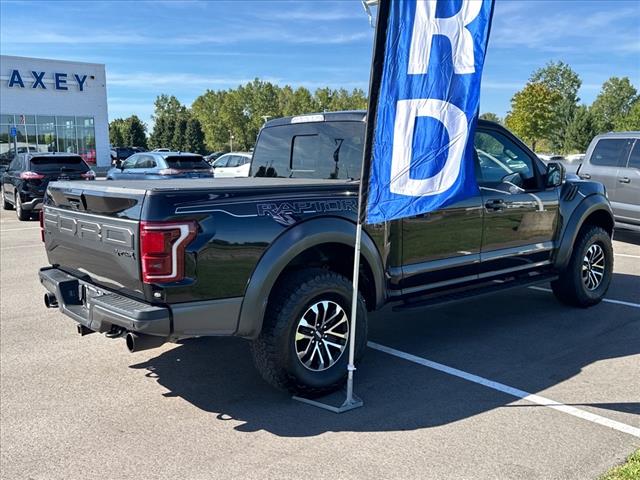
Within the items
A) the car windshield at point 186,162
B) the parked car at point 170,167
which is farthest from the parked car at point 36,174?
the car windshield at point 186,162

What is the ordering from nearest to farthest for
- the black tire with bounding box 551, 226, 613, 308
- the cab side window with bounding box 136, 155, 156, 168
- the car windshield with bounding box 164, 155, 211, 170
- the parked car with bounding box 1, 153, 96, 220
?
the black tire with bounding box 551, 226, 613, 308
the parked car with bounding box 1, 153, 96, 220
the car windshield with bounding box 164, 155, 211, 170
the cab side window with bounding box 136, 155, 156, 168

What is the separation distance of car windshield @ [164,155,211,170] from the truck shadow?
11.5m

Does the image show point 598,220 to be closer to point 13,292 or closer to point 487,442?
point 487,442

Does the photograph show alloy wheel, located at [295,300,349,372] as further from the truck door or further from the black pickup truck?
the truck door

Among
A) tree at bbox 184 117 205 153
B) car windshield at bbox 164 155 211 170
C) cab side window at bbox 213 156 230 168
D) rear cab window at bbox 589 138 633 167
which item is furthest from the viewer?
tree at bbox 184 117 205 153

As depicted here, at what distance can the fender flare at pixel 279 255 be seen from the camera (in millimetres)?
3637

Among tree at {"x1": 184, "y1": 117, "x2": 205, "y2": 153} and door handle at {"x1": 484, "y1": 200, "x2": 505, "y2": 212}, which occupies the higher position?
tree at {"x1": 184, "y1": 117, "x2": 205, "y2": 153}

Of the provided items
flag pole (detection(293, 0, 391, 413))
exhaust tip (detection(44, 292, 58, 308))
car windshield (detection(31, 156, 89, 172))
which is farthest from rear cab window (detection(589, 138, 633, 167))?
car windshield (detection(31, 156, 89, 172))

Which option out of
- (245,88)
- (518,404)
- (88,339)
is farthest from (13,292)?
(245,88)

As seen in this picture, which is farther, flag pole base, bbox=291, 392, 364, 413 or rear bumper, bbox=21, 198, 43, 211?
rear bumper, bbox=21, 198, 43, 211

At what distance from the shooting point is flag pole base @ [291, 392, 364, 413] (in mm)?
3871

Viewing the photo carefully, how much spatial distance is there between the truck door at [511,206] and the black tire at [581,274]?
0.46m

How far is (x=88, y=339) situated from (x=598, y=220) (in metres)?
5.48

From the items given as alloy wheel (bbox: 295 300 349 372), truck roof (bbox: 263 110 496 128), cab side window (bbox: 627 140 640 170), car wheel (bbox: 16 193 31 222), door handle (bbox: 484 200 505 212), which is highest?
truck roof (bbox: 263 110 496 128)
